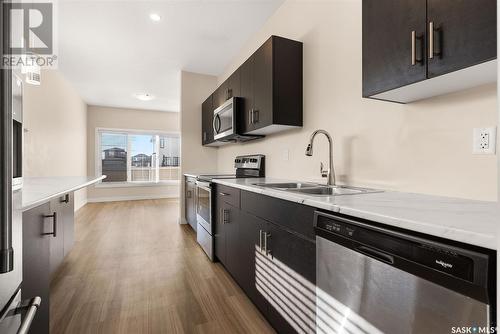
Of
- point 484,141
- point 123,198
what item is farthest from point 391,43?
point 123,198

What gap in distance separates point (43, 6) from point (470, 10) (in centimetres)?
343

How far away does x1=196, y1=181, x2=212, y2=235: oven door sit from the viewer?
262 centimetres

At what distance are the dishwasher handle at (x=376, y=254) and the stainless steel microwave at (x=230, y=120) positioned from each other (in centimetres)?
204

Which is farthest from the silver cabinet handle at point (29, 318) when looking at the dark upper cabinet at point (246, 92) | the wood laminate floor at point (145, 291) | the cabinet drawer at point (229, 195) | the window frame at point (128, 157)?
the window frame at point (128, 157)

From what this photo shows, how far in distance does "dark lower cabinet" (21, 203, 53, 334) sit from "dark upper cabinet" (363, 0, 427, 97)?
5.26 ft

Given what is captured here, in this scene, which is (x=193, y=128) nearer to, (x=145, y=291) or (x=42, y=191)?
(x=145, y=291)

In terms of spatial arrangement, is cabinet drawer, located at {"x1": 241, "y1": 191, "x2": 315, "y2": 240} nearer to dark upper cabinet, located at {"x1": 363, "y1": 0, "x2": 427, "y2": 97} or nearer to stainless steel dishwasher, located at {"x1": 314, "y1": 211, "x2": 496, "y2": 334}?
stainless steel dishwasher, located at {"x1": 314, "y1": 211, "x2": 496, "y2": 334}

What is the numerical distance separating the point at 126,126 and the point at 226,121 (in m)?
4.92

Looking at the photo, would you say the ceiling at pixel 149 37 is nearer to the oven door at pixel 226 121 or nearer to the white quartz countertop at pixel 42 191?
the oven door at pixel 226 121

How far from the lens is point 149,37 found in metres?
3.09

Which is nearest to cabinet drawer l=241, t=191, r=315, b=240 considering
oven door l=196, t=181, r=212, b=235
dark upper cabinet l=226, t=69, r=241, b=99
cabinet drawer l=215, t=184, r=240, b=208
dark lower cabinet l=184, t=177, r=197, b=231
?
cabinet drawer l=215, t=184, r=240, b=208

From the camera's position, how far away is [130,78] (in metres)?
4.54

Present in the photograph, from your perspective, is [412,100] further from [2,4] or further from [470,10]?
[2,4]

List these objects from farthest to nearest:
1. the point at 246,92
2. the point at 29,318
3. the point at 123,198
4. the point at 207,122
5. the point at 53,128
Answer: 1. the point at 123,198
2. the point at 53,128
3. the point at 207,122
4. the point at 246,92
5. the point at 29,318
